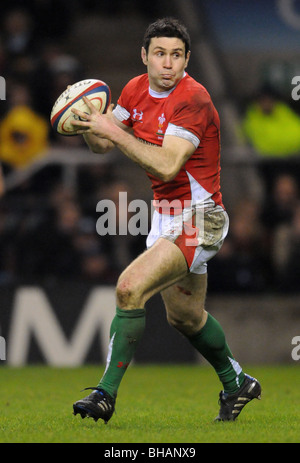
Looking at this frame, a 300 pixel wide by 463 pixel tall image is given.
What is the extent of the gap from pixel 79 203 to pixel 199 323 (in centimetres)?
487

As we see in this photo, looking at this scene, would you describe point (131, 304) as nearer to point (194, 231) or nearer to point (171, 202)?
point (194, 231)

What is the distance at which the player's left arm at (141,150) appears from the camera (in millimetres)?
5336

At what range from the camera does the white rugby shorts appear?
18.5 ft

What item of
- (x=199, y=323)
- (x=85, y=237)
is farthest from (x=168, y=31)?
(x=85, y=237)

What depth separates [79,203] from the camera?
10.6 meters

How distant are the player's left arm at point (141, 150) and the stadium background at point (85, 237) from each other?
4.63 m

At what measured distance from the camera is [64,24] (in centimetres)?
1413

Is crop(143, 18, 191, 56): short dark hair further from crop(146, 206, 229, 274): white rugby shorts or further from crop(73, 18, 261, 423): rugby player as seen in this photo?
crop(146, 206, 229, 274): white rugby shorts

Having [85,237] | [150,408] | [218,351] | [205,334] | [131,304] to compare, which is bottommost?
[150,408]

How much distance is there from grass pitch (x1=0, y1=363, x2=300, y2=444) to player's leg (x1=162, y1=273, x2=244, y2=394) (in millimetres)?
301

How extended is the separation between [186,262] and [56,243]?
15.5ft

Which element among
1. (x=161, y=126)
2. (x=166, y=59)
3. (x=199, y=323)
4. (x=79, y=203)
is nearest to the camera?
(x=166, y=59)

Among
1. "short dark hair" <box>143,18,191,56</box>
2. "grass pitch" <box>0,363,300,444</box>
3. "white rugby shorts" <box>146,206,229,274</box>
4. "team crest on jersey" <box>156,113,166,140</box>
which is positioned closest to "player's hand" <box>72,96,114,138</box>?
"team crest on jersey" <box>156,113,166,140</box>
